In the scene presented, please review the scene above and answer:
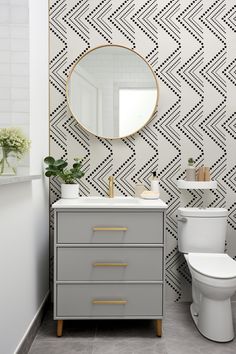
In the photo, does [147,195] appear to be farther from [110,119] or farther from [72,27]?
[72,27]

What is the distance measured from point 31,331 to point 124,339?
572 millimetres

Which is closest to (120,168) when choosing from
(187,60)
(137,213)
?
(137,213)

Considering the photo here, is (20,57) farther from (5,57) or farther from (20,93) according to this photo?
(20,93)

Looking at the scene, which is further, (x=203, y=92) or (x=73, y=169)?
(x=203, y=92)

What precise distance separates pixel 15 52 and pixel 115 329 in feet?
6.09

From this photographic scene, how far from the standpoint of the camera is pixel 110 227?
2113mm

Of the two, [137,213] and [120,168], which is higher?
[120,168]

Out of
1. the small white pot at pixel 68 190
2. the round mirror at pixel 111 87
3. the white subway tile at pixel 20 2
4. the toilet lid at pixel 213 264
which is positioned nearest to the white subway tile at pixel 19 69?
the white subway tile at pixel 20 2

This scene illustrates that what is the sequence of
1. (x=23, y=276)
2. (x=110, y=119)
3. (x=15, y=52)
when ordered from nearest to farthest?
1. (x=23, y=276)
2. (x=15, y=52)
3. (x=110, y=119)

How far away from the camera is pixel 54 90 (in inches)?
103

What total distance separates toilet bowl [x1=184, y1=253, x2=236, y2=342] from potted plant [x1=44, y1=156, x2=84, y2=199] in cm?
93

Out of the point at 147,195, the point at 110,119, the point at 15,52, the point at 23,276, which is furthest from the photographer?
the point at 110,119

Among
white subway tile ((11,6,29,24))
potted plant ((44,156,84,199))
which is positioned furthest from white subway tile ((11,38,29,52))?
potted plant ((44,156,84,199))

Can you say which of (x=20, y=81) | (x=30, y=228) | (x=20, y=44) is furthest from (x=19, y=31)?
(x=30, y=228)
